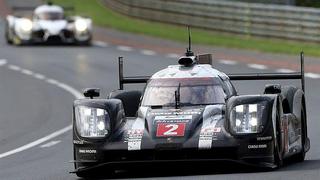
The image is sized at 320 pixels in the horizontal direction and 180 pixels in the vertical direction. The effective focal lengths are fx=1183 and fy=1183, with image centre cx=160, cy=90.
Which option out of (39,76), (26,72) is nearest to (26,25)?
(26,72)

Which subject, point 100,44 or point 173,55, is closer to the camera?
point 173,55

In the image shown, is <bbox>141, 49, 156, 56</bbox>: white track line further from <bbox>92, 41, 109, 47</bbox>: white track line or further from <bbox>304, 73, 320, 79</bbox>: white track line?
<bbox>304, 73, 320, 79</bbox>: white track line

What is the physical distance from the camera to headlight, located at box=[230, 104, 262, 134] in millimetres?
11695

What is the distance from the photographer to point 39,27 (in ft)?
121

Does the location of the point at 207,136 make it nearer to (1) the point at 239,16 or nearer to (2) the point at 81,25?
(1) the point at 239,16

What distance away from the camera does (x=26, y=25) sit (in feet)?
121

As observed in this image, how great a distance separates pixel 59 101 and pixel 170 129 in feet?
41.2

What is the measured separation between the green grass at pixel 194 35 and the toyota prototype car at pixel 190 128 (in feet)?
60.4

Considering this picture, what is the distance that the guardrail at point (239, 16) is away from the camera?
108ft

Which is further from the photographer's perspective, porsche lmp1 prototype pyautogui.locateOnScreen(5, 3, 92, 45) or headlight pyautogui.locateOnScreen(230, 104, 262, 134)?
porsche lmp1 prototype pyautogui.locateOnScreen(5, 3, 92, 45)

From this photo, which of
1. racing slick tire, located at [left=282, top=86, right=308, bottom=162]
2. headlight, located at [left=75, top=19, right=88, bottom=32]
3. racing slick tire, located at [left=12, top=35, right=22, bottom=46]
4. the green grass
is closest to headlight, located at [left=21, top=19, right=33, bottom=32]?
racing slick tire, located at [left=12, top=35, right=22, bottom=46]

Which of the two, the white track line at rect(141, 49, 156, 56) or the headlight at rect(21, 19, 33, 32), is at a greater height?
the headlight at rect(21, 19, 33, 32)

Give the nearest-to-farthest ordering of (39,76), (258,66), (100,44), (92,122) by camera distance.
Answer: (92,122), (258,66), (39,76), (100,44)

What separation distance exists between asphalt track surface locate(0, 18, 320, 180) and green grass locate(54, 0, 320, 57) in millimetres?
2223
